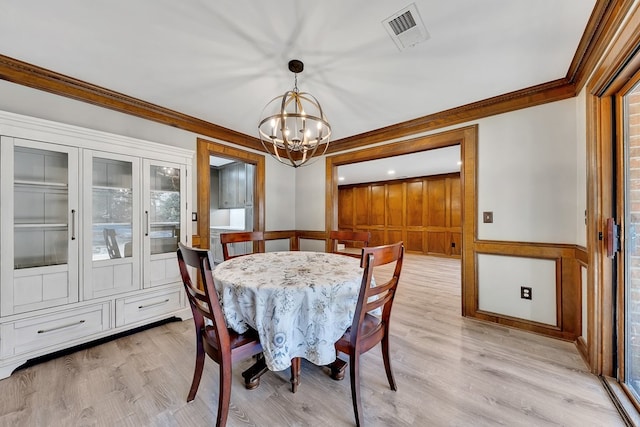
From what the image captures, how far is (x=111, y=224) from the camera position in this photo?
7.66 ft

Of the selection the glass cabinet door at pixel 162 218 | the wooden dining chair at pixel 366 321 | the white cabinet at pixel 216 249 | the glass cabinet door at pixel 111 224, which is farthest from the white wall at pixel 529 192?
the white cabinet at pixel 216 249

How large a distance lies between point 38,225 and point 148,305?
1086 millimetres

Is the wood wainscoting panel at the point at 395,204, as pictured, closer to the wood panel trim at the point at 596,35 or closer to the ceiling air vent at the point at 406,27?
the wood panel trim at the point at 596,35

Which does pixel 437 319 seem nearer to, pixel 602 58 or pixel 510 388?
pixel 510 388

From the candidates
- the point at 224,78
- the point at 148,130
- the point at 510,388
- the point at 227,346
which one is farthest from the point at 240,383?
the point at 148,130

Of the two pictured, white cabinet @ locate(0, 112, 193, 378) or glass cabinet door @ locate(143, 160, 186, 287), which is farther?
glass cabinet door @ locate(143, 160, 186, 287)

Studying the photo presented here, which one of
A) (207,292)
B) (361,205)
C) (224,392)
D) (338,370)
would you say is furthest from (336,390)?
(361,205)

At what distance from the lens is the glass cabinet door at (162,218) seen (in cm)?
249

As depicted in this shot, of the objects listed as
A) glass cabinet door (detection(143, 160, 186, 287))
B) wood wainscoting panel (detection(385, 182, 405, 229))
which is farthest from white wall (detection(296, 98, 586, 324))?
wood wainscoting panel (detection(385, 182, 405, 229))

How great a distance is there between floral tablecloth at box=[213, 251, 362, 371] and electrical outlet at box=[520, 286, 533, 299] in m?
2.04

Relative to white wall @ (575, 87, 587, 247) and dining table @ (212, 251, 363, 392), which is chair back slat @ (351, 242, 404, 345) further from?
white wall @ (575, 87, 587, 247)

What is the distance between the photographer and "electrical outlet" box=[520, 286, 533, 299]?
7.98ft

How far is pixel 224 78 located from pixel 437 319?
3196 millimetres

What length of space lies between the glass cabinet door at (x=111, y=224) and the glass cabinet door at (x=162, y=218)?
88 mm
